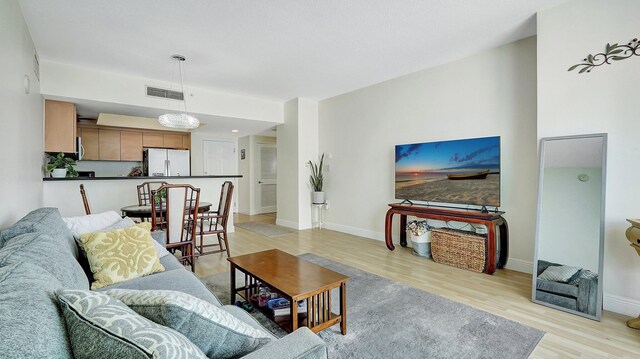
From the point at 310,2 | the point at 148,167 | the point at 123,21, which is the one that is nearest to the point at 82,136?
the point at 148,167

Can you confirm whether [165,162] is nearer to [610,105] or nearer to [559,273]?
[559,273]

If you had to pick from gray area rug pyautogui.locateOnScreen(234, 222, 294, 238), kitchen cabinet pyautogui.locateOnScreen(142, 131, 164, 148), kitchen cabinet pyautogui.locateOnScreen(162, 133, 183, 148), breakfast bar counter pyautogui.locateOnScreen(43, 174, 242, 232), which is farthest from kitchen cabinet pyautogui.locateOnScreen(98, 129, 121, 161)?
gray area rug pyautogui.locateOnScreen(234, 222, 294, 238)

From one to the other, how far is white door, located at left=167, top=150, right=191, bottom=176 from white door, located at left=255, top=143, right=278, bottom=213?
186 cm

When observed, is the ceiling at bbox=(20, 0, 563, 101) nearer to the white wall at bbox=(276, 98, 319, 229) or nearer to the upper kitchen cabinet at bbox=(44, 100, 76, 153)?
the upper kitchen cabinet at bbox=(44, 100, 76, 153)

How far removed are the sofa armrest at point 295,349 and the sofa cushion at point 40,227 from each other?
1.35 m

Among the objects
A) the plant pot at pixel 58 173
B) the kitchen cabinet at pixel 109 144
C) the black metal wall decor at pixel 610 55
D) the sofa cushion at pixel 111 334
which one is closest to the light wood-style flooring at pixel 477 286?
the black metal wall decor at pixel 610 55

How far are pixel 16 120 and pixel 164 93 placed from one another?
96.4 inches

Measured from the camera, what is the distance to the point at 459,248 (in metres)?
3.43

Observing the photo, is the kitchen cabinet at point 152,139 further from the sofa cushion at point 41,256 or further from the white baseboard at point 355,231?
the sofa cushion at point 41,256

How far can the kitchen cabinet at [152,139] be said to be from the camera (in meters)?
6.48

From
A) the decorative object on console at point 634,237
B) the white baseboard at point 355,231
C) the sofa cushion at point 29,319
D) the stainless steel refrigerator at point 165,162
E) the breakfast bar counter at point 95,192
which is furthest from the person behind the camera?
the stainless steel refrigerator at point 165,162

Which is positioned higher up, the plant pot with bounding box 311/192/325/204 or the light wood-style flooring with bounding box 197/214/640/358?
the plant pot with bounding box 311/192/325/204

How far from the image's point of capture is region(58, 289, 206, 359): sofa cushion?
61cm

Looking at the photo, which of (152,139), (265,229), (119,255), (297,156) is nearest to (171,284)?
(119,255)
